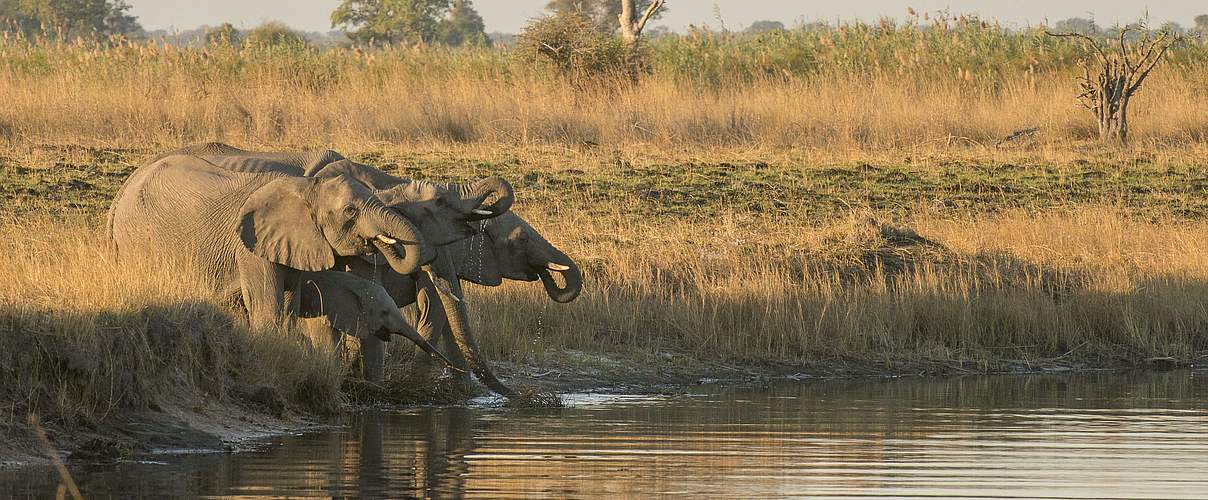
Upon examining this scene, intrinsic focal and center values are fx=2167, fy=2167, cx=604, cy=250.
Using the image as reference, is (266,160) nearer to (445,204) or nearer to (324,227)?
(324,227)

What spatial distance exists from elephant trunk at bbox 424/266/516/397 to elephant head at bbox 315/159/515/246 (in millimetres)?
564

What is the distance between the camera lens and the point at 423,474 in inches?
362

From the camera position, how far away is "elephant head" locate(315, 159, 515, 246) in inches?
453

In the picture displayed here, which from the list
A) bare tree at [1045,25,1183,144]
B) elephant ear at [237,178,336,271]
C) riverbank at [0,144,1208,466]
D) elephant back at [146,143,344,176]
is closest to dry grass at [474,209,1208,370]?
riverbank at [0,144,1208,466]

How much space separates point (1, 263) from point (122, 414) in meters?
1.97

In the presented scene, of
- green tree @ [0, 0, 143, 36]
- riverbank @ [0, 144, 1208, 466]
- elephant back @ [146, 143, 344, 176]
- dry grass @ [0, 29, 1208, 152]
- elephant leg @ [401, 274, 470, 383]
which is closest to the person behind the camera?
riverbank @ [0, 144, 1208, 466]

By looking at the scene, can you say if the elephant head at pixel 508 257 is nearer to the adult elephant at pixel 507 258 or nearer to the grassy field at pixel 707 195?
the adult elephant at pixel 507 258

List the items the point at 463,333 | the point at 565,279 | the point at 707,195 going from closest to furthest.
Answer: the point at 463,333
the point at 565,279
the point at 707,195

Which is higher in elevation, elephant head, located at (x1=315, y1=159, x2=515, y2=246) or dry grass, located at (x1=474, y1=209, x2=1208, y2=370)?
elephant head, located at (x1=315, y1=159, x2=515, y2=246)

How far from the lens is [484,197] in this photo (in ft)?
38.5

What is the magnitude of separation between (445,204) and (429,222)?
13 centimetres

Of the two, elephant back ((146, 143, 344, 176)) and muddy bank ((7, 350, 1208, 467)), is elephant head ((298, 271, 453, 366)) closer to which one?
muddy bank ((7, 350, 1208, 467))

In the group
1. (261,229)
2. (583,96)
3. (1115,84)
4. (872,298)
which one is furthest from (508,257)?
(1115,84)

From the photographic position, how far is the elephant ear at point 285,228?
11391 millimetres
